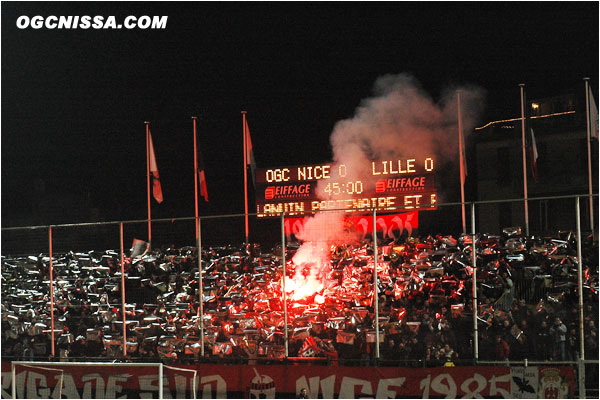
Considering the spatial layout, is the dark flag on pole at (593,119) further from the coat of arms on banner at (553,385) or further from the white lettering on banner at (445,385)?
the white lettering on banner at (445,385)

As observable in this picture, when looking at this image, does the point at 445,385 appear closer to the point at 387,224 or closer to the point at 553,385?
A: the point at 553,385

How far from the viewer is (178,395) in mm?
12727

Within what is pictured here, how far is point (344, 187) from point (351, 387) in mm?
9541

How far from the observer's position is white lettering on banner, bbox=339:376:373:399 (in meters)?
12.0

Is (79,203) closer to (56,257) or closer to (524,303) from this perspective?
(56,257)

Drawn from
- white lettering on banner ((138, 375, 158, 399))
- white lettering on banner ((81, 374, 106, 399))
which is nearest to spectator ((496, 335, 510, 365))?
white lettering on banner ((138, 375, 158, 399))

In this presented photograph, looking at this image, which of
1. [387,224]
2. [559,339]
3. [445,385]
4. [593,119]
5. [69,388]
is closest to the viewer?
[445,385]

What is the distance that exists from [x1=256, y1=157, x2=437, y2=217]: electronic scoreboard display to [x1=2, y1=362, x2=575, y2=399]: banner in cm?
741

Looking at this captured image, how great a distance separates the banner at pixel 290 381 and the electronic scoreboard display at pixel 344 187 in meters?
7.41

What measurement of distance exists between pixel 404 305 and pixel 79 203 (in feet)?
92.9

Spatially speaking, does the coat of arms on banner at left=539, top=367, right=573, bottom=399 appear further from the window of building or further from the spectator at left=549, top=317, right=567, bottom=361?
the window of building

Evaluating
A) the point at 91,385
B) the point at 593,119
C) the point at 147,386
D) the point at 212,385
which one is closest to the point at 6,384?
the point at 91,385

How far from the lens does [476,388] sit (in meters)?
11.5

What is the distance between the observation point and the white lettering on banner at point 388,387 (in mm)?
11852
